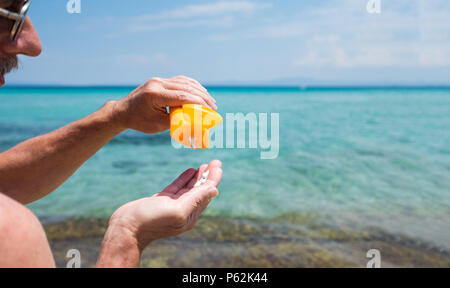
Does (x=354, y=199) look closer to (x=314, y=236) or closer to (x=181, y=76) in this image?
(x=314, y=236)

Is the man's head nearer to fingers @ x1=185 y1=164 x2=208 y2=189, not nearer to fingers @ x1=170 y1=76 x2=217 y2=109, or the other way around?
fingers @ x1=170 y1=76 x2=217 y2=109

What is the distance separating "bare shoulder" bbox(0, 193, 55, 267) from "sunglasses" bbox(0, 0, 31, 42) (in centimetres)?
71

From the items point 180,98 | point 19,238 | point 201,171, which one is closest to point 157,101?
point 180,98

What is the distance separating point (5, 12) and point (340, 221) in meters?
4.54

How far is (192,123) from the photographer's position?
1660mm

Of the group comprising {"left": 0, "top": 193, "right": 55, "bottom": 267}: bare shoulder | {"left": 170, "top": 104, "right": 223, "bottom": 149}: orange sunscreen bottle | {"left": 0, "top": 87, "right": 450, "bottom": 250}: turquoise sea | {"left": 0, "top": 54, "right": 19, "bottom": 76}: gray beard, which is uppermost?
{"left": 0, "top": 54, "right": 19, "bottom": 76}: gray beard

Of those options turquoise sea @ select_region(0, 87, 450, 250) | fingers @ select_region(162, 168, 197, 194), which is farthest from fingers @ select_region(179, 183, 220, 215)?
turquoise sea @ select_region(0, 87, 450, 250)

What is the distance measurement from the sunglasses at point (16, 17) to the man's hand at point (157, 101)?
2.00ft

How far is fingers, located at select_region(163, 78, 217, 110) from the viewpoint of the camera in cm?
170

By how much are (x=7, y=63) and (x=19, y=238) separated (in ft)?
2.79

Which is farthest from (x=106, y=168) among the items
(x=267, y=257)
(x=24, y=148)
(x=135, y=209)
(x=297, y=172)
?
(x=135, y=209)
